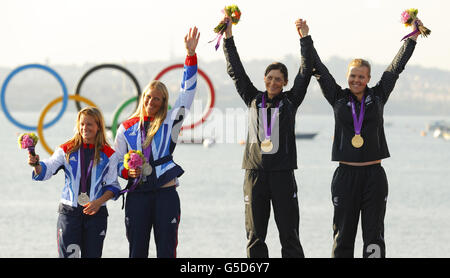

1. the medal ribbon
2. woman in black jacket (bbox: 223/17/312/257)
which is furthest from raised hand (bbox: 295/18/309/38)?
the medal ribbon

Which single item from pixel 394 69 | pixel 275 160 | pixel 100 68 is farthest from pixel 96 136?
pixel 100 68

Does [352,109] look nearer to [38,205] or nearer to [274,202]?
[274,202]

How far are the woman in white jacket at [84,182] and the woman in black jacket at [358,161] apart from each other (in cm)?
211

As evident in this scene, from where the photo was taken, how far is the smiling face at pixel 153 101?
6.80 m

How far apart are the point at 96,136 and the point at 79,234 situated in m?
0.90

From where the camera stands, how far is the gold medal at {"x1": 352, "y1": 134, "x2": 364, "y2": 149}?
6988 millimetres

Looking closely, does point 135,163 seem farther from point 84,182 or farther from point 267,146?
point 267,146

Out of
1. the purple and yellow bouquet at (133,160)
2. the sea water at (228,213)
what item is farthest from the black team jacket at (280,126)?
the sea water at (228,213)

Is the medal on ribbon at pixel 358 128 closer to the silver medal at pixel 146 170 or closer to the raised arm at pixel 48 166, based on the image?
the silver medal at pixel 146 170

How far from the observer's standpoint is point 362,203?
707cm

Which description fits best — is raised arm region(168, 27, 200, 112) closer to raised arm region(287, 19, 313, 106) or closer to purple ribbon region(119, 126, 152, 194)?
purple ribbon region(119, 126, 152, 194)

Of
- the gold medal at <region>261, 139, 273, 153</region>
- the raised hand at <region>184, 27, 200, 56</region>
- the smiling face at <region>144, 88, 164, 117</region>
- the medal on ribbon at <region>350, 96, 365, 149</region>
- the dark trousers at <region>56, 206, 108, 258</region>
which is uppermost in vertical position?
the raised hand at <region>184, 27, 200, 56</region>

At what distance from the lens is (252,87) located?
7371mm

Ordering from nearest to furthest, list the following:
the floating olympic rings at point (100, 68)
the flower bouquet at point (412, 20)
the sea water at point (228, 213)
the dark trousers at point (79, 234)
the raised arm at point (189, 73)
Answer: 1. the dark trousers at point (79, 234)
2. the raised arm at point (189, 73)
3. the flower bouquet at point (412, 20)
4. the floating olympic rings at point (100, 68)
5. the sea water at point (228, 213)
